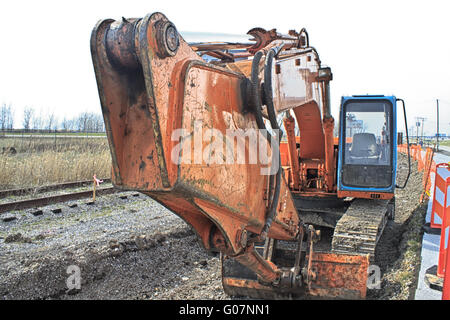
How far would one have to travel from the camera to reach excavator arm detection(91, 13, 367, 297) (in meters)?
1.96

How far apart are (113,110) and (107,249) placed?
4.01 meters

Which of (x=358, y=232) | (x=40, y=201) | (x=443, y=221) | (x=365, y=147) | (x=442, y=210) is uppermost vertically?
(x=365, y=147)

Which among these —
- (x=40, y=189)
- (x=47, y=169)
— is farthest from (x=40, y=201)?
(x=47, y=169)

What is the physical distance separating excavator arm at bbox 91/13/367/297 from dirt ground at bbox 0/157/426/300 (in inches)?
86.7

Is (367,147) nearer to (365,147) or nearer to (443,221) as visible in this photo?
(365,147)

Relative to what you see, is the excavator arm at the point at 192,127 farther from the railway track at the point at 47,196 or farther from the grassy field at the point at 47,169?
the grassy field at the point at 47,169

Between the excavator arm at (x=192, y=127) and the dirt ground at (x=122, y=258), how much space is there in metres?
2.20

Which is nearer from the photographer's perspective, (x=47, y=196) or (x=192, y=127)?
(x=192, y=127)

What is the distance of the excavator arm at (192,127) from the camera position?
1.96 meters

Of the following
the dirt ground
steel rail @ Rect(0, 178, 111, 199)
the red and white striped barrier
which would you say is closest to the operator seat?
the red and white striped barrier

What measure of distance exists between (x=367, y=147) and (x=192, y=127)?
17.6ft

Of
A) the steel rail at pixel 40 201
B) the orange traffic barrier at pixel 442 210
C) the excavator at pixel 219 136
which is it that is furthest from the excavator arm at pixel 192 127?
the steel rail at pixel 40 201

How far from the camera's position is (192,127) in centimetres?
209
